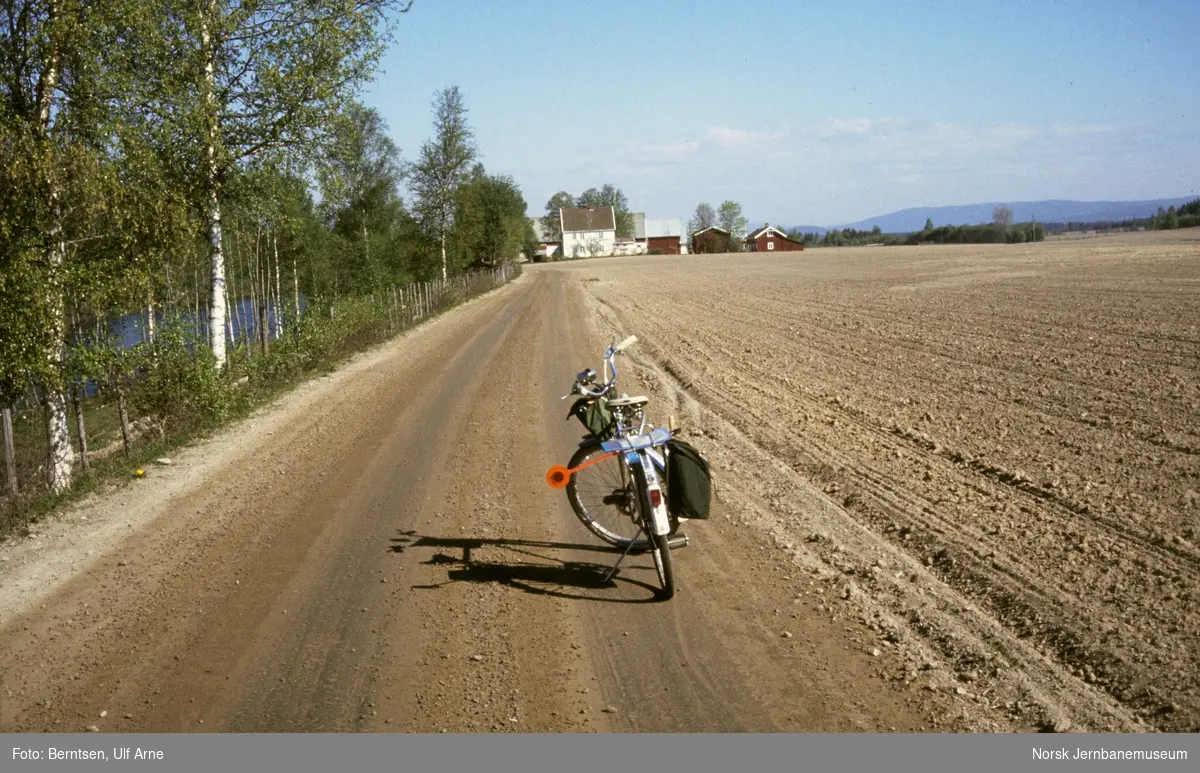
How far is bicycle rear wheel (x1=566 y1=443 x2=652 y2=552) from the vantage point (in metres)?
6.29

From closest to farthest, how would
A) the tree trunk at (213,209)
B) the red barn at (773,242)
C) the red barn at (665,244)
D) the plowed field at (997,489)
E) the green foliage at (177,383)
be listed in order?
1. the plowed field at (997,489)
2. the green foliage at (177,383)
3. the tree trunk at (213,209)
4. the red barn at (773,242)
5. the red barn at (665,244)

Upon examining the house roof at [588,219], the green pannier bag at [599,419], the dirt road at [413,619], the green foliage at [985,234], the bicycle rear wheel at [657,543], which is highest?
the house roof at [588,219]

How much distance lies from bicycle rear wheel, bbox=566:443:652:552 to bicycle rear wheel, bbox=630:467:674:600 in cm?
31

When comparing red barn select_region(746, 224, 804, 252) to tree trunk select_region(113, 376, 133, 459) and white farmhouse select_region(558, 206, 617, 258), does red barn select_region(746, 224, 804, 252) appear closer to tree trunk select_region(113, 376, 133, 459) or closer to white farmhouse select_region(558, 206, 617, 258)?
white farmhouse select_region(558, 206, 617, 258)

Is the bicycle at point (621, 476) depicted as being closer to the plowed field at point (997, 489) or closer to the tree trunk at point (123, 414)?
the plowed field at point (997, 489)

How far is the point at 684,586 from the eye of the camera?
589 cm

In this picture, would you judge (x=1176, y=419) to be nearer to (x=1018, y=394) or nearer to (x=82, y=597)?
(x=1018, y=394)

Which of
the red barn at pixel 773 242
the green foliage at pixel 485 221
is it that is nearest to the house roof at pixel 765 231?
the red barn at pixel 773 242

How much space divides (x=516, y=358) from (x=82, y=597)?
1252cm

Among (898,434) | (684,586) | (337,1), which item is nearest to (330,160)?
(337,1)

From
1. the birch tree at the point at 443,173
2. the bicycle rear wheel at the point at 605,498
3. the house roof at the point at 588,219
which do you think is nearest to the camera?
the bicycle rear wheel at the point at 605,498

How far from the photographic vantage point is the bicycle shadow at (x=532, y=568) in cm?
592

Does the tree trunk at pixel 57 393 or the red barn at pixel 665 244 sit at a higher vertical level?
the red barn at pixel 665 244

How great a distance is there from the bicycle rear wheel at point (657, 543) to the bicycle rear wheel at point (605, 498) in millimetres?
310
